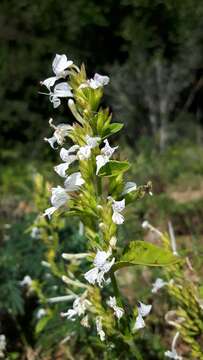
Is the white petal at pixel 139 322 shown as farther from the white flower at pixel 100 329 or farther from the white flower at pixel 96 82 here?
the white flower at pixel 96 82

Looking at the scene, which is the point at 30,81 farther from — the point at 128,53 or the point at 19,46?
the point at 128,53

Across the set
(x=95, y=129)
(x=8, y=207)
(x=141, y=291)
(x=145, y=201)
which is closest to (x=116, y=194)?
(x=95, y=129)

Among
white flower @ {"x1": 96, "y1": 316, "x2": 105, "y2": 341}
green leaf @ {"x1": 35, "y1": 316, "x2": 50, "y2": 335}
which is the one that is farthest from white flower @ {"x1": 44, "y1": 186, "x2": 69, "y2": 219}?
green leaf @ {"x1": 35, "y1": 316, "x2": 50, "y2": 335}

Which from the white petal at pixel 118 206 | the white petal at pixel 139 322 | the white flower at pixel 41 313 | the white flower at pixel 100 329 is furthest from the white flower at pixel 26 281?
the white petal at pixel 118 206

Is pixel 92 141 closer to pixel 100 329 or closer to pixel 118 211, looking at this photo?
pixel 118 211

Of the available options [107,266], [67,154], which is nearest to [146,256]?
[107,266]

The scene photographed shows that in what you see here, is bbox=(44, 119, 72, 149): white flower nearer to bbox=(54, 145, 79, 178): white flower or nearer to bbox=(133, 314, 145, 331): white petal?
bbox=(54, 145, 79, 178): white flower

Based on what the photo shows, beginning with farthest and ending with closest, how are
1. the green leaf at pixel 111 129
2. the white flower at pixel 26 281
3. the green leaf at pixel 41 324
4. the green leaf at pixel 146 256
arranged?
the white flower at pixel 26 281 < the green leaf at pixel 41 324 < the green leaf at pixel 111 129 < the green leaf at pixel 146 256
